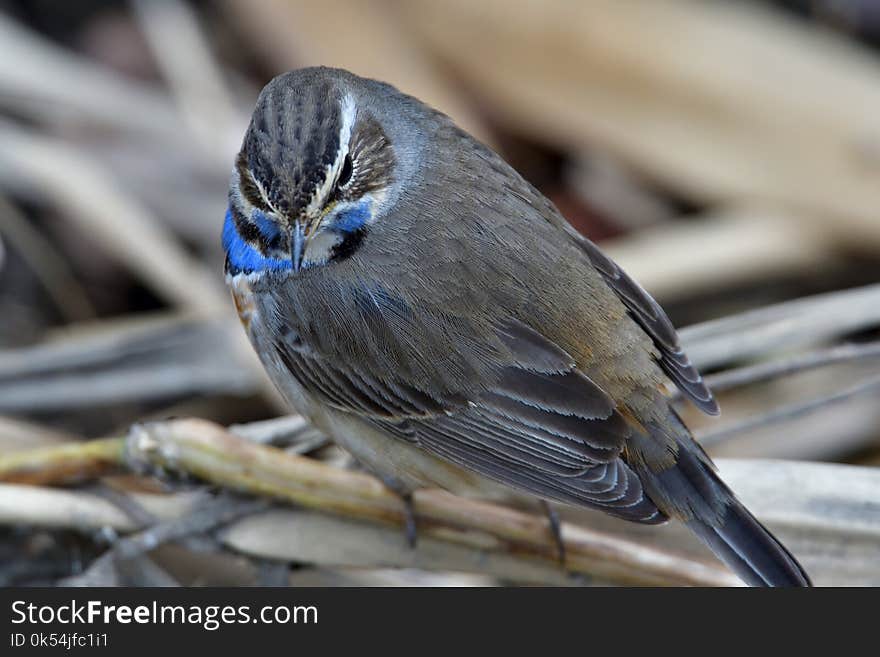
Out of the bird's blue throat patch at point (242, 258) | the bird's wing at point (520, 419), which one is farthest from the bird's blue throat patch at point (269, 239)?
the bird's wing at point (520, 419)

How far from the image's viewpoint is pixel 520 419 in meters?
4.61

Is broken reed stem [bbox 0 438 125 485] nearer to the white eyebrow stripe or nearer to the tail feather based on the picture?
the white eyebrow stripe

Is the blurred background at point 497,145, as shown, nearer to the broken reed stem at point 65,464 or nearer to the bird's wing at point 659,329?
the bird's wing at point 659,329

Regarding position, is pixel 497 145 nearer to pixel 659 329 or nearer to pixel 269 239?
pixel 659 329

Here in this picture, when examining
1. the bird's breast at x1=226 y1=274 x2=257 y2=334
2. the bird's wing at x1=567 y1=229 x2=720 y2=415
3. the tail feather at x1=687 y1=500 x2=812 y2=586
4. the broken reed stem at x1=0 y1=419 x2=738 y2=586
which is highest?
the bird's breast at x1=226 y1=274 x2=257 y2=334

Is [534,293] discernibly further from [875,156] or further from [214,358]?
[875,156]

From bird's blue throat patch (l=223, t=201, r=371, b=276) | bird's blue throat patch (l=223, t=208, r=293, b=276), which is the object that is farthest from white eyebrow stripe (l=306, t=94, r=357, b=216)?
bird's blue throat patch (l=223, t=208, r=293, b=276)

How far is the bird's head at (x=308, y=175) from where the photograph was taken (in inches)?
167

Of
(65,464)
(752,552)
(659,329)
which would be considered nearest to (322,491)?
(65,464)

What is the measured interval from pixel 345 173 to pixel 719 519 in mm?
1570

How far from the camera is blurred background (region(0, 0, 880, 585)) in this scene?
21.6 feet

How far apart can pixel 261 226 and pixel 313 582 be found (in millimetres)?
1190

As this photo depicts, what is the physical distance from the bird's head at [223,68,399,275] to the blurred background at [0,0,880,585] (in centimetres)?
134

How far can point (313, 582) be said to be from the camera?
15.4 feet
